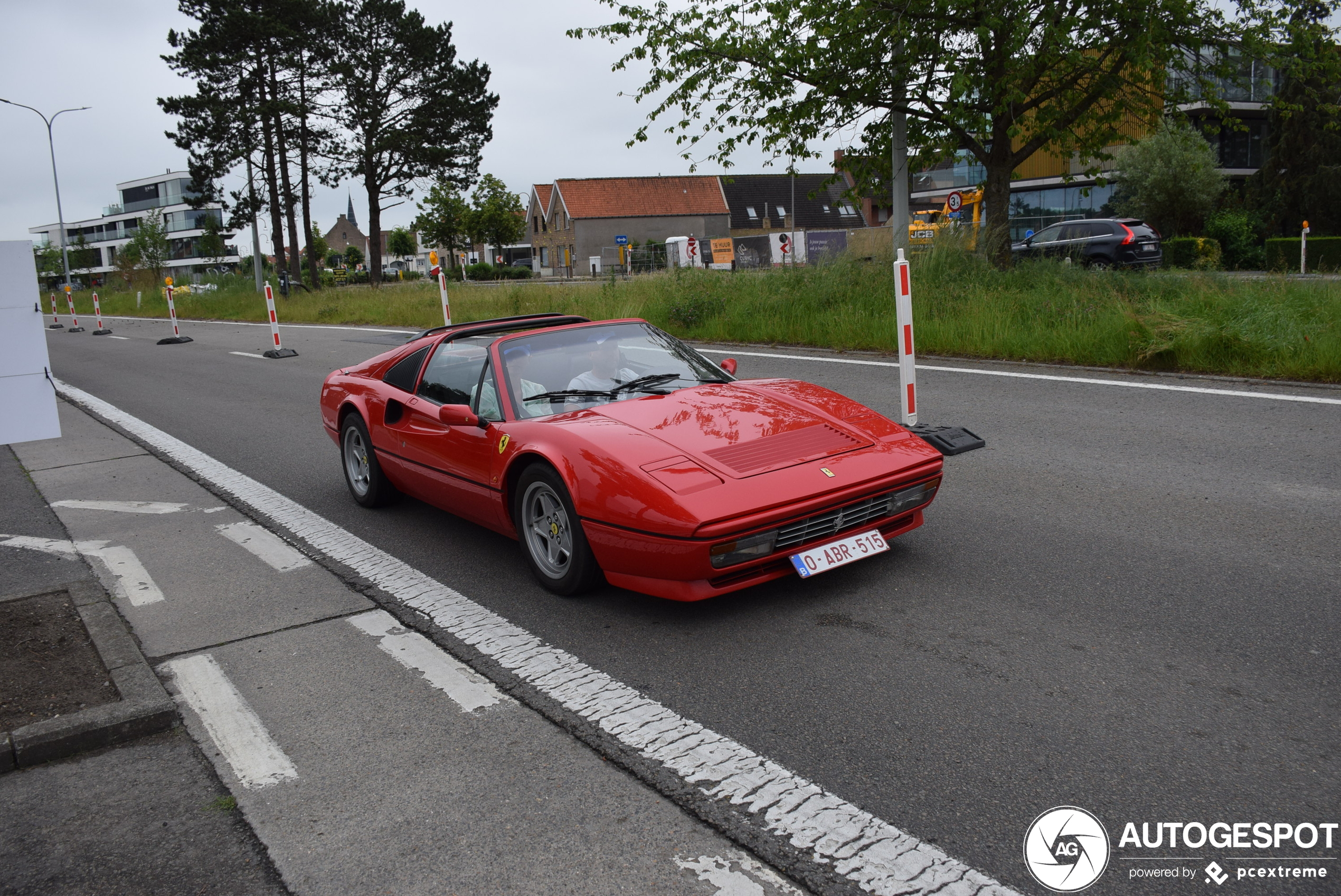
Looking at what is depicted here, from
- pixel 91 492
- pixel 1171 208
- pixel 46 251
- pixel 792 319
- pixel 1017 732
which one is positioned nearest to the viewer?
pixel 1017 732

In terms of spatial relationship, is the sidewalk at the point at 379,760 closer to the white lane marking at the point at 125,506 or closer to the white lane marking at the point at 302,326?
the white lane marking at the point at 125,506

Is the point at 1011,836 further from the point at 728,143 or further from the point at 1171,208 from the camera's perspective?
the point at 1171,208

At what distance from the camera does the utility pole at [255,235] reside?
36812 millimetres

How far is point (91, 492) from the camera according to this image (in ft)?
22.7

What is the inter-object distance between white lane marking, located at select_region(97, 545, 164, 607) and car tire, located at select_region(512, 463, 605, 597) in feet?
5.87

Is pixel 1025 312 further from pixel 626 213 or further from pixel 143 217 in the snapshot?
pixel 143 217

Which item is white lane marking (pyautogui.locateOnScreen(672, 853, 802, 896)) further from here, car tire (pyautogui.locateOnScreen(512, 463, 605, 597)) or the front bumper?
car tire (pyautogui.locateOnScreen(512, 463, 605, 597))

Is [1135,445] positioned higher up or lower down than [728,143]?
lower down

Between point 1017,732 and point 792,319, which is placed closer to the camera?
point 1017,732

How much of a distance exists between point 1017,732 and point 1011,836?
509 millimetres

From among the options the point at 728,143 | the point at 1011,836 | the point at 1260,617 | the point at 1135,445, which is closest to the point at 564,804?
the point at 1011,836

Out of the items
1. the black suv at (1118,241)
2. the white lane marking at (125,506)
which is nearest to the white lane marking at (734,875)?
the white lane marking at (125,506)

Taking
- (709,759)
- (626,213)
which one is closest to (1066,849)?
(709,759)

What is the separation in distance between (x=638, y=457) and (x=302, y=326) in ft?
77.8
